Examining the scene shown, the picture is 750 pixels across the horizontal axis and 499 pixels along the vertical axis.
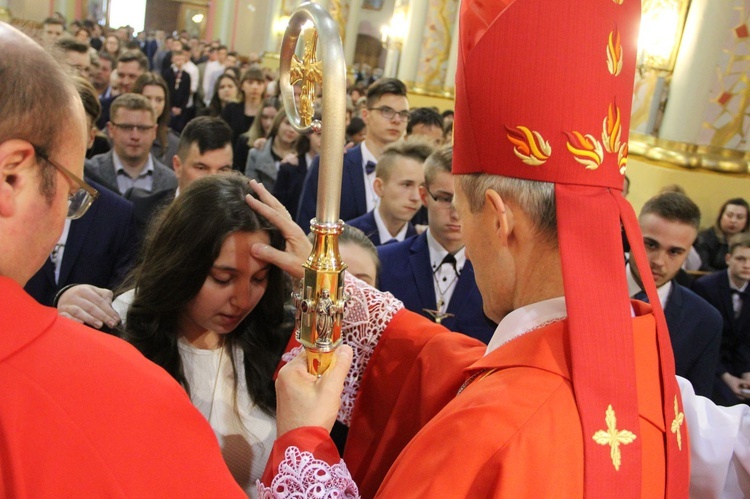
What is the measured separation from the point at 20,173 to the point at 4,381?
264mm

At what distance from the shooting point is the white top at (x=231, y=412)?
76.5 inches

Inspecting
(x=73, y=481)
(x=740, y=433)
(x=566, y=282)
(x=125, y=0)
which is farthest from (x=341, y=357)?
(x=125, y=0)

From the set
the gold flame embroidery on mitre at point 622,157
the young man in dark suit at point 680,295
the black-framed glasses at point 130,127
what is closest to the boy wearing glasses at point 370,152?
the black-framed glasses at point 130,127

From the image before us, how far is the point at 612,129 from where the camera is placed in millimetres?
1393

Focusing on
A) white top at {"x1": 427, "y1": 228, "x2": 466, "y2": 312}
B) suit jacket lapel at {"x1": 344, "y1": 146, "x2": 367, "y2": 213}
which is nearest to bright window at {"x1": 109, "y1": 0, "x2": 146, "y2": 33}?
suit jacket lapel at {"x1": 344, "y1": 146, "x2": 367, "y2": 213}

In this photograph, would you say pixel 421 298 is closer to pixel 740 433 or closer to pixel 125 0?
pixel 740 433

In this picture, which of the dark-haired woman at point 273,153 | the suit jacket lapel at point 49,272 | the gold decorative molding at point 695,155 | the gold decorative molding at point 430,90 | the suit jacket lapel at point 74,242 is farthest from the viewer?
the gold decorative molding at point 430,90

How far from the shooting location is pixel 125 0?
7535 millimetres

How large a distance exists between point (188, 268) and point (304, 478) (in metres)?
0.85

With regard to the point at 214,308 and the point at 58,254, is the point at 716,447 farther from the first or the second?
the point at 58,254

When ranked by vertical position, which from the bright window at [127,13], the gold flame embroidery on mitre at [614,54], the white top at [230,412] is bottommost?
the white top at [230,412]

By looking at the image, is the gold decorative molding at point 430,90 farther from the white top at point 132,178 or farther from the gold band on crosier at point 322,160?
the gold band on crosier at point 322,160

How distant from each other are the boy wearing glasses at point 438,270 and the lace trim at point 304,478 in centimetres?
178

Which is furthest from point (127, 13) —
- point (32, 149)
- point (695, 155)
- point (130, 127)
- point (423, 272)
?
point (32, 149)
